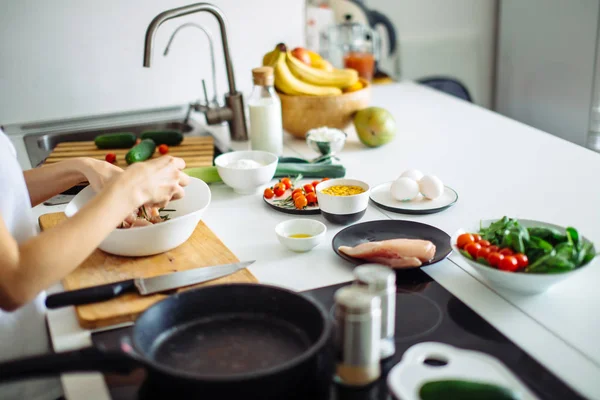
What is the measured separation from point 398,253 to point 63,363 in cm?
62

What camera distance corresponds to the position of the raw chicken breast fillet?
3.88 ft

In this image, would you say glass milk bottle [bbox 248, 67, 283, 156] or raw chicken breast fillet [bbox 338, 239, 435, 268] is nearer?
raw chicken breast fillet [bbox 338, 239, 435, 268]

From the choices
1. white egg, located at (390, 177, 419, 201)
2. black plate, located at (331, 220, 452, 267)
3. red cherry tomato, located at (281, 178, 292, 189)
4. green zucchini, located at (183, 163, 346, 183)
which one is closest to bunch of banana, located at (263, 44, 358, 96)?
green zucchini, located at (183, 163, 346, 183)

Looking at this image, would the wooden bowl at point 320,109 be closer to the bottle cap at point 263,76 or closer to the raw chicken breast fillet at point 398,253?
the bottle cap at point 263,76

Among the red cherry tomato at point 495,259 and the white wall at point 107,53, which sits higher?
the white wall at point 107,53

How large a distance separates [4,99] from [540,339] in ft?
6.51

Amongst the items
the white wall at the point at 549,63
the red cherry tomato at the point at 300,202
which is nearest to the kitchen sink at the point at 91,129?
the red cherry tomato at the point at 300,202

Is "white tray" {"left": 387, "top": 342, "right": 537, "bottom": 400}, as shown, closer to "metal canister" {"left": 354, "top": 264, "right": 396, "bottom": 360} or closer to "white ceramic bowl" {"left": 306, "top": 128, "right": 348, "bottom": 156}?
"metal canister" {"left": 354, "top": 264, "right": 396, "bottom": 360}

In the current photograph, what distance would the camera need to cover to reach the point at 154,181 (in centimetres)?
117

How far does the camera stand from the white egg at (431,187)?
153 cm

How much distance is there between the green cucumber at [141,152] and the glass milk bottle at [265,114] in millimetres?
296

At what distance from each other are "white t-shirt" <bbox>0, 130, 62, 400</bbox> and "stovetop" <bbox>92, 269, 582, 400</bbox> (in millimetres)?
198

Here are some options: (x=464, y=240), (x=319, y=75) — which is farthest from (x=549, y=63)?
(x=464, y=240)

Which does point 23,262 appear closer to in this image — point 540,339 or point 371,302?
point 371,302
